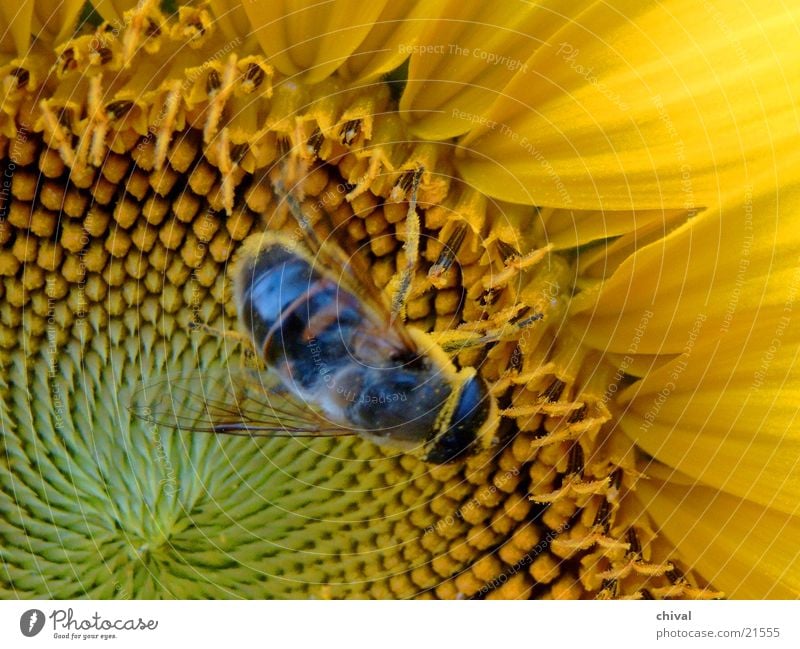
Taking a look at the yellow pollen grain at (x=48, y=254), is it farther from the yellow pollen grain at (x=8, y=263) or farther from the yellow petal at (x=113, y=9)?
the yellow petal at (x=113, y=9)

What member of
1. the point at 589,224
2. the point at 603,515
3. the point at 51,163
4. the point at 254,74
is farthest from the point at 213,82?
the point at 603,515

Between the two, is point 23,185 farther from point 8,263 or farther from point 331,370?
point 331,370

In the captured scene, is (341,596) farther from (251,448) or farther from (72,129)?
(72,129)

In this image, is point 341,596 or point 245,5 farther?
point 341,596

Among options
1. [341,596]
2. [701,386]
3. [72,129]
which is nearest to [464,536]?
[341,596]

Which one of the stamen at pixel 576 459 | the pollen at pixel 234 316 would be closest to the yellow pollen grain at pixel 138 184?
the pollen at pixel 234 316

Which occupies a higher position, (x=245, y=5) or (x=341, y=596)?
(x=245, y=5)
